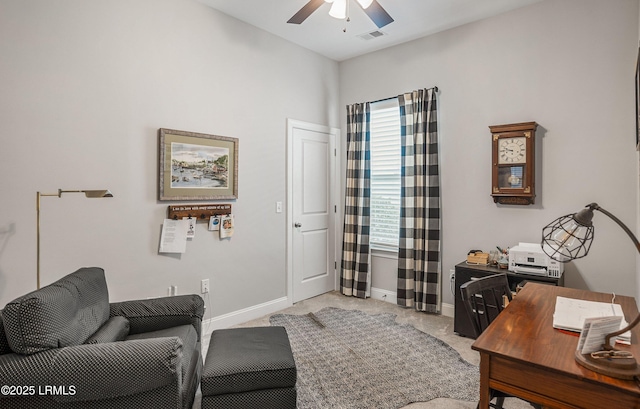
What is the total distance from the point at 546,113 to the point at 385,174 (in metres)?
1.74

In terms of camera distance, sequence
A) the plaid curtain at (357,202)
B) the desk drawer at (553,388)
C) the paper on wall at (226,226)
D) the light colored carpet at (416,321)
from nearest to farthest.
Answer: the desk drawer at (553,388)
the light colored carpet at (416,321)
the paper on wall at (226,226)
the plaid curtain at (357,202)

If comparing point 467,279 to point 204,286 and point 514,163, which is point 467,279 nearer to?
point 514,163

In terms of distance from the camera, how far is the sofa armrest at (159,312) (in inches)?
89.9

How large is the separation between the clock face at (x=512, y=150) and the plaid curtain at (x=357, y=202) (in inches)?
59.3

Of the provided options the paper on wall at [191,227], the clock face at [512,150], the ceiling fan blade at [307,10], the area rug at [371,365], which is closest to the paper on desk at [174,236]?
the paper on wall at [191,227]

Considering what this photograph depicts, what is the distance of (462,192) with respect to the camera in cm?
373

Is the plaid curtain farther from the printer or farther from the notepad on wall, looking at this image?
the notepad on wall

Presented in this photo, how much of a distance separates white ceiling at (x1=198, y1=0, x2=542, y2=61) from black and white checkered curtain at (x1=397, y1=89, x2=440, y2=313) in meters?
0.67

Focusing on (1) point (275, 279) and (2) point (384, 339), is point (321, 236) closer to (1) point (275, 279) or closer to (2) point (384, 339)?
(1) point (275, 279)

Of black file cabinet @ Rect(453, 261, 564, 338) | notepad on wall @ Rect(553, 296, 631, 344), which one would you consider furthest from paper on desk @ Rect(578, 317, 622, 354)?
black file cabinet @ Rect(453, 261, 564, 338)

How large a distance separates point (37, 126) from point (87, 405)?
189cm

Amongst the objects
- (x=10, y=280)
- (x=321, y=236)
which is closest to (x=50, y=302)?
(x=10, y=280)

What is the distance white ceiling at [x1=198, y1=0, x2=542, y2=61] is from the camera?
10.7ft

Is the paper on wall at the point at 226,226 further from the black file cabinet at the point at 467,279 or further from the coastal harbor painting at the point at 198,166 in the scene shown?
the black file cabinet at the point at 467,279
